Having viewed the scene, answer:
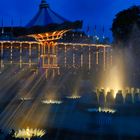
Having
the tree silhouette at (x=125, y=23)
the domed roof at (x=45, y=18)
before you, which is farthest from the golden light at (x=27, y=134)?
the tree silhouette at (x=125, y=23)

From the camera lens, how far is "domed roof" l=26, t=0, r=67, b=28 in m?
33.2

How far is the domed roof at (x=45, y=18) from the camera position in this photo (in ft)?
109

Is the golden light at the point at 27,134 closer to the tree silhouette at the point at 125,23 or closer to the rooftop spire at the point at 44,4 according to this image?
the rooftop spire at the point at 44,4

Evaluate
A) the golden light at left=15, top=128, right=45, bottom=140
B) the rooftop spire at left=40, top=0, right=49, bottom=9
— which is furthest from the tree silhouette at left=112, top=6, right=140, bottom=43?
the golden light at left=15, top=128, right=45, bottom=140

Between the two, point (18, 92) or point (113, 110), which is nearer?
point (113, 110)

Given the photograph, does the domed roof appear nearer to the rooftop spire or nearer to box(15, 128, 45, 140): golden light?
the rooftop spire

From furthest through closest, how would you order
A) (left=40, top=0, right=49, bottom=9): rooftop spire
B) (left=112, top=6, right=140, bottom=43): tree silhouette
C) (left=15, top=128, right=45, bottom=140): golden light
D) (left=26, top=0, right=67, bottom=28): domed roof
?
1. (left=112, top=6, right=140, bottom=43): tree silhouette
2. (left=40, top=0, right=49, bottom=9): rooftop spire
3. (left=26, top=0, right=67, bottom=28): domed roof
4. (left=15, top=128, right=45, bottom=140): golden light

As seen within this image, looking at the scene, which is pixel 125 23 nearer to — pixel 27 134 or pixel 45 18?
pixel 45 18

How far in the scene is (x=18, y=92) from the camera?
87.1 ft

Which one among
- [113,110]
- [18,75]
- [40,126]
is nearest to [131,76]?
[18,75]

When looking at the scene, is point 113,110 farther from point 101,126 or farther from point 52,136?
point 52,136

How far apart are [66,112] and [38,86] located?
42.7ft

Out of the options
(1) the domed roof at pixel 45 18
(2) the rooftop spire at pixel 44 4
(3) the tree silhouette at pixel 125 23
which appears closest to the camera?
(1) the domed roof at pixel 45 18

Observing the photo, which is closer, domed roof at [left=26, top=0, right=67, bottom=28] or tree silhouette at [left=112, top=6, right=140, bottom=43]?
domed roof at [left=26, top=0, right=67, bottom=28]
